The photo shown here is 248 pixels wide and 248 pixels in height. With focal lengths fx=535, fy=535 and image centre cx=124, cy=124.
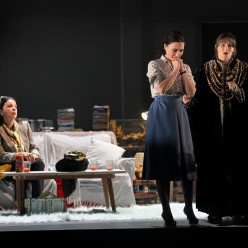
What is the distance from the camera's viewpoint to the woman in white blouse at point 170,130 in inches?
165

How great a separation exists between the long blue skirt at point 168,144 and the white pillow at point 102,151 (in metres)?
2.13

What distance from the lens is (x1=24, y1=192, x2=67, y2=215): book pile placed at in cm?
523

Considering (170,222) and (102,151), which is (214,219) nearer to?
(170,222)

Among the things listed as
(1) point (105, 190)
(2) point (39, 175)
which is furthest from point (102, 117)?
(2) point (39, 175)

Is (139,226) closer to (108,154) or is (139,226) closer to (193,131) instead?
(193,131)

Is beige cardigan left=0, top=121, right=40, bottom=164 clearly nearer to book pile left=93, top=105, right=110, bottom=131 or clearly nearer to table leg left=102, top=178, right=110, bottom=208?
table leg left=102, top=178, right=110, bottom=208

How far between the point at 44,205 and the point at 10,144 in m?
0.81

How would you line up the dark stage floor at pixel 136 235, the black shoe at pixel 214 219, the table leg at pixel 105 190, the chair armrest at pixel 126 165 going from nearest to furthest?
the dark stage floor at pixel 136 235
the black shoe at pixel 214 219
the table leg at pixel 105 190
the chair armrest at pixel 126 165

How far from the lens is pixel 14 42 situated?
8.38m

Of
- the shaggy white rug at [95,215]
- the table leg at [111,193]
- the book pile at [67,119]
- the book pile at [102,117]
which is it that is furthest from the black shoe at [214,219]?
the book pile at [67,119]

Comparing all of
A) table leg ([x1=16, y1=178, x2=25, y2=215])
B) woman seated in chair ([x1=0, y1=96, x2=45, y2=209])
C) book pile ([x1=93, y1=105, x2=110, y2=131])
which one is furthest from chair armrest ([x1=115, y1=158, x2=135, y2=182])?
book pile ([x1=93, y1=105, x2=110, y2=131])

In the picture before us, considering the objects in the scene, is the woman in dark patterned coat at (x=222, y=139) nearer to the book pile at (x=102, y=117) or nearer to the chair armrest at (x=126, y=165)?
the chair armrest at (x=126, y=165)

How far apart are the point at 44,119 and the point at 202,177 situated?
4353mm

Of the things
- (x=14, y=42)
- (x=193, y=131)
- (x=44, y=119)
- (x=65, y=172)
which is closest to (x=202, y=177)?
(x=193, y=131)
